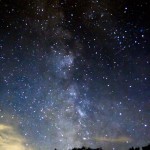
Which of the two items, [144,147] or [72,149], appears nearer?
[144,147]

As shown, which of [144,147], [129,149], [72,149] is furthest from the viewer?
[72,149]

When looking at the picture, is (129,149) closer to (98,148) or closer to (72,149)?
(98,148)

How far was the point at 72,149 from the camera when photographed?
3262 centimetres

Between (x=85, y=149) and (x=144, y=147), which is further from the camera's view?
(x=85, y=149)

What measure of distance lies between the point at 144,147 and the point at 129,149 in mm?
2280

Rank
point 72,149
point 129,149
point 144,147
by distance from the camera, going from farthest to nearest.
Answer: point 72,149
point 129,149
point 144,147

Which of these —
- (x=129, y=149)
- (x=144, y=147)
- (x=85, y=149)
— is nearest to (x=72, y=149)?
(x=85, y=149)

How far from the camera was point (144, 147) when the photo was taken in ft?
80.3

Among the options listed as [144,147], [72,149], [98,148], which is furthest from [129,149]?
[72,149]

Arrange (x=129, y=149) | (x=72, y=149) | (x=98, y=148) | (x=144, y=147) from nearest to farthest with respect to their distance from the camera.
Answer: (x=144, y=147) → (x=129, y=149) → (x=98, y=148) → (x=72, y=149)

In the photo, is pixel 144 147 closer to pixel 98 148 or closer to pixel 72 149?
pixel 98 148

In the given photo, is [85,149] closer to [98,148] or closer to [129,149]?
[98,148]

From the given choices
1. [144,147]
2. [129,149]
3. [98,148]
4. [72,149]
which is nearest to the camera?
[144,147]

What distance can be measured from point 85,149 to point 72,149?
2.00 metres
